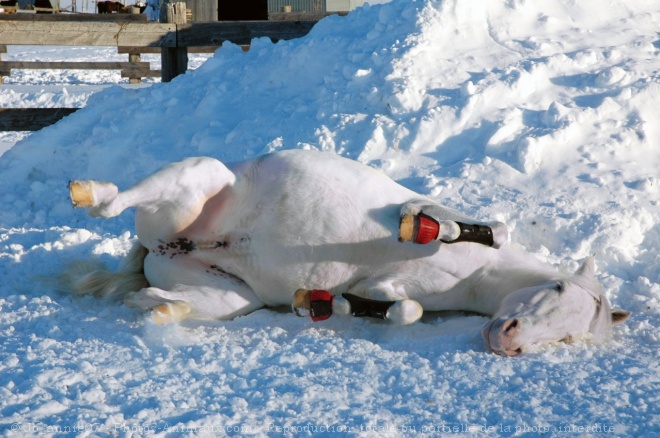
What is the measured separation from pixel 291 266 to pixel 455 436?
4.46ft

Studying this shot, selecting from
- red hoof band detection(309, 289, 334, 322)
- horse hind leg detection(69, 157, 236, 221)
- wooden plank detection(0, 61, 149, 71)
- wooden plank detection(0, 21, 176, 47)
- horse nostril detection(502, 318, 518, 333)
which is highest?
wooden plank detection(0, 21, 176, 47)

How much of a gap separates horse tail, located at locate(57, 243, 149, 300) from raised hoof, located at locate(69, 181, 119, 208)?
71 centimetres

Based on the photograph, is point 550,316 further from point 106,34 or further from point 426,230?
point 106,34

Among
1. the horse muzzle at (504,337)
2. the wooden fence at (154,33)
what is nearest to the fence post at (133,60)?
the wooden fence at (154,33)

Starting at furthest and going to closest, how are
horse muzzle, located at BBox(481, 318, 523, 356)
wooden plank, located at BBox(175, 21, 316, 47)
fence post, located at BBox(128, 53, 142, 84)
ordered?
1. fence post, located at BBox(128, 53, 142, 84)
2. wooden plank, located at BBox(175, 21, 316, 47)
3. horse muzzle, located at BBox(481, 318, 523, 356)

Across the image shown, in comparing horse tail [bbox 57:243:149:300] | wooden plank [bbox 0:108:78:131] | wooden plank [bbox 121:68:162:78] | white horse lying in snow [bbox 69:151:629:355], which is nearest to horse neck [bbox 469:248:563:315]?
white horse lying in snow [bbox 69:151:629:355]

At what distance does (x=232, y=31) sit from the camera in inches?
318

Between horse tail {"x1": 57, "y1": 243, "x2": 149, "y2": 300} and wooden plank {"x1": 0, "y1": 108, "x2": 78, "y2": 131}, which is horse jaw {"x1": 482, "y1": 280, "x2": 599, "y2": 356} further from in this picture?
wooden plank {"x1": 0, "y1": 108, "x2": 78, "y2": 131}

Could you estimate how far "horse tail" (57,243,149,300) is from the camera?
3.71 metres

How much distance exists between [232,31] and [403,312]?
5.67m

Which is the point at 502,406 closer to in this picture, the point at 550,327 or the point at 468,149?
the point at 550,327

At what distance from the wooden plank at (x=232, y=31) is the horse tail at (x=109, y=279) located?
182 inches

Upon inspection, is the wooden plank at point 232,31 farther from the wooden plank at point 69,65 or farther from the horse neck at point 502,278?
the wooden plank at point 69,65

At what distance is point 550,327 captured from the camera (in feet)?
9.72
